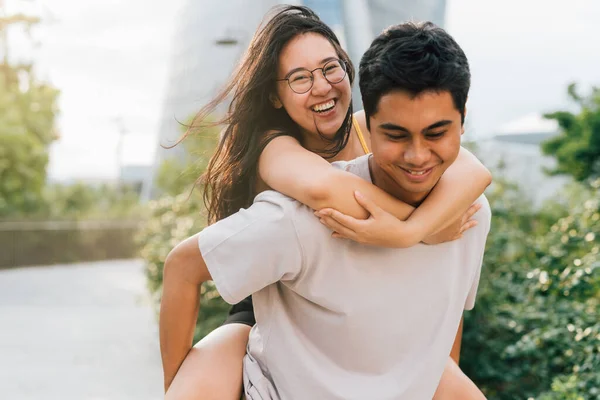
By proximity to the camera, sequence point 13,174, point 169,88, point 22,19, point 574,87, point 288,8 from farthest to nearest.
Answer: point 169,88
point 22,19
point 13,174
point 574,87
point 288,8

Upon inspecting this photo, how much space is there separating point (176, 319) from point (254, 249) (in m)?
0.38

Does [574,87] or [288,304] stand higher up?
[288,304]

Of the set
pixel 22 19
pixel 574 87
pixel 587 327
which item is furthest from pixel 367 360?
pixel 22 19

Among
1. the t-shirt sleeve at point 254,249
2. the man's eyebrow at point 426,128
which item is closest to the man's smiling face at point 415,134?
the man's eyebrow at point 426,128

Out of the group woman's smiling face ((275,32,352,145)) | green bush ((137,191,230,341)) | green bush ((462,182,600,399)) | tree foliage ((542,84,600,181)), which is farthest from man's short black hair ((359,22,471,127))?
tree foliage ((542,84,600,181))

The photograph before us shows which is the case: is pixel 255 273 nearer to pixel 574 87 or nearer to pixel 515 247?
pixel 515 247

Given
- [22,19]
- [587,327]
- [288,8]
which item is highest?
[288,8]

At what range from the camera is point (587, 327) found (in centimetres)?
381

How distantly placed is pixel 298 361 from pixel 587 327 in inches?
103

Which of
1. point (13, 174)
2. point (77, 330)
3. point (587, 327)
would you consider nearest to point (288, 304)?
point (587, 327)

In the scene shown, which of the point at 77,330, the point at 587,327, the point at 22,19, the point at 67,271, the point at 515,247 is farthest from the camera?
the point at 22,19

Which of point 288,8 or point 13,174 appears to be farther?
point 13,174

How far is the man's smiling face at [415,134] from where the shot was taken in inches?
62.9

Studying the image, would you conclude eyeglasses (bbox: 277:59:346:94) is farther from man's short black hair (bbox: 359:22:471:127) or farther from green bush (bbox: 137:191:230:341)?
green bush (bbox: 137:191:230:341)
